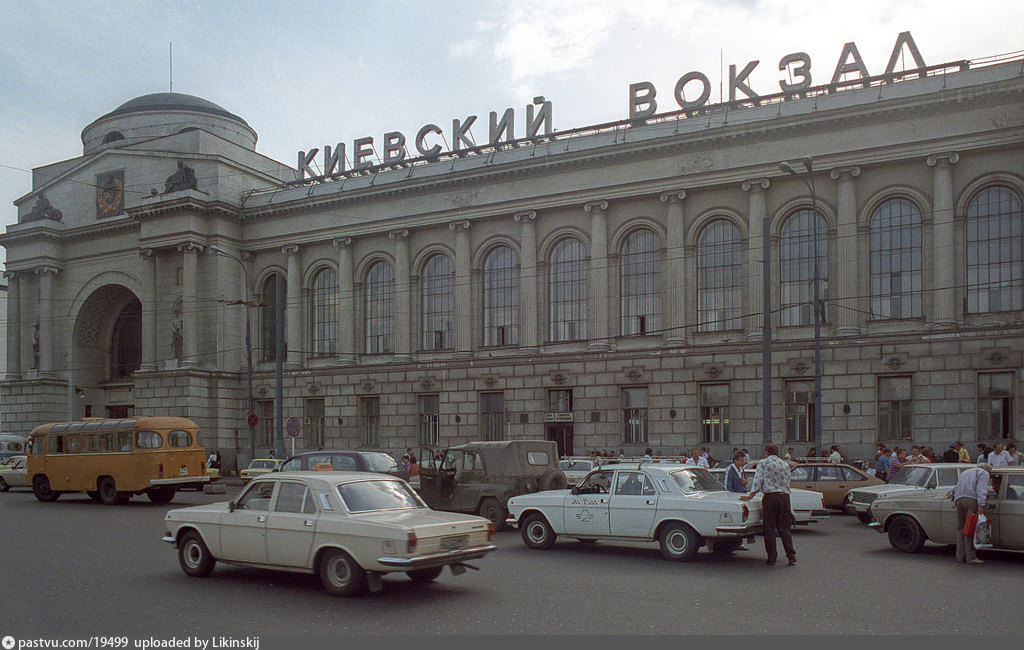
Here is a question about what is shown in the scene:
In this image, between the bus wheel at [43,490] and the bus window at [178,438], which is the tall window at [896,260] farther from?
the bus wheel at [43,490]

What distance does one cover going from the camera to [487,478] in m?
20.2

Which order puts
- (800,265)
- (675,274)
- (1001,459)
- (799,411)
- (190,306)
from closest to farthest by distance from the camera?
(1001,459) → (799,411) → (800,265) → (675,274) → (190,306)

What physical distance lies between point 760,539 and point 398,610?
941cm

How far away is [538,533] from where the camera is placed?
16422mm

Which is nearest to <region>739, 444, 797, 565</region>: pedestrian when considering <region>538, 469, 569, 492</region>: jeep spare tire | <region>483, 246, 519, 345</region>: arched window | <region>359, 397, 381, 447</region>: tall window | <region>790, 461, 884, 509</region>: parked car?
<region>538, 469, 569, 492</region>: jeep spare tire

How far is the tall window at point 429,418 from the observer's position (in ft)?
139

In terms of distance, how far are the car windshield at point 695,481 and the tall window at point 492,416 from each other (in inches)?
996

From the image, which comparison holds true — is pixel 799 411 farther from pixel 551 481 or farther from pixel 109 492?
pixel 109 492

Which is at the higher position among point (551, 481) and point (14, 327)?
point (14, 327)

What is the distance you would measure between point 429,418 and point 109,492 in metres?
17.3

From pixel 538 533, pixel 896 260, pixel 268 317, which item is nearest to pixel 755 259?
pixel 896 260

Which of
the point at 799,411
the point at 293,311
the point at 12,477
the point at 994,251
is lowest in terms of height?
the point at 12,477

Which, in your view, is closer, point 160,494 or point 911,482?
point 911,482

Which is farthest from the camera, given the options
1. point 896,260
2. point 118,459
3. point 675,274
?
point 675,274
